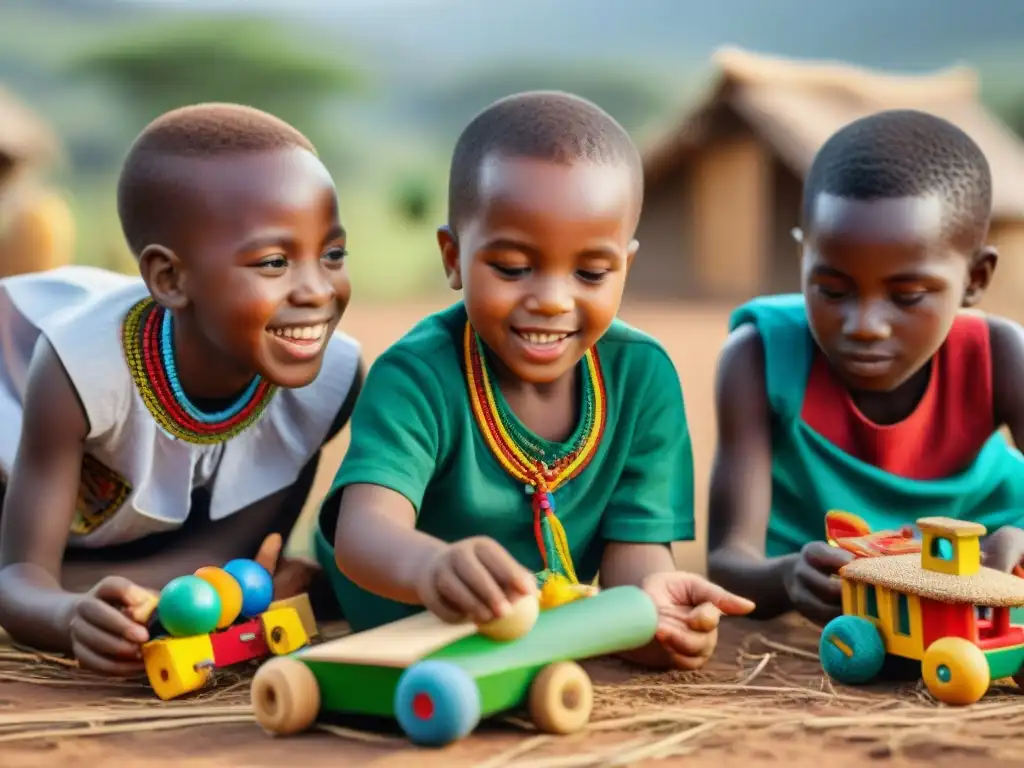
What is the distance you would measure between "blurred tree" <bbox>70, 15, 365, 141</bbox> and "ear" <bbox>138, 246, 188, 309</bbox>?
33709 millimetres

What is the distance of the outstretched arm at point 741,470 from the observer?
10.4 ft

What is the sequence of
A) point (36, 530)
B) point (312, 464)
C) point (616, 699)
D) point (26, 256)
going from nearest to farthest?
point (616, 699)
point (36, 530)
point (312, 464)
point (26, 256)

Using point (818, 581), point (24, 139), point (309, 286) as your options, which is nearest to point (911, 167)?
point (818, 581)

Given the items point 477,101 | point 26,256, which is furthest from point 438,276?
point 477,101

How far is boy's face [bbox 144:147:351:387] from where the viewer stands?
276cm

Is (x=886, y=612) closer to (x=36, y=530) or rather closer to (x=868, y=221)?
(x=868, y=221)

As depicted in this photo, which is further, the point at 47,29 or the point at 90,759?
the point at 47,29

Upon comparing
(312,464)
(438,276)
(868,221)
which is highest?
(438,276)

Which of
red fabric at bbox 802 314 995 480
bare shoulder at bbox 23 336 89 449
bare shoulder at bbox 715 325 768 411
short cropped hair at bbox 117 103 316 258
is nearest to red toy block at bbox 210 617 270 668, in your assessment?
bare shoulder at bbox 23 336 89 449

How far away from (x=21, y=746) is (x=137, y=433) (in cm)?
97

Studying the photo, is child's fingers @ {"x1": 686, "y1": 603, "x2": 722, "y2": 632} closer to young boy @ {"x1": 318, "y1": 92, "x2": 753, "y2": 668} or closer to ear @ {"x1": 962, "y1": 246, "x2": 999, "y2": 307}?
young boy @ {"x1": 318, "y1": 92, "x2": 753, "y2": 668}

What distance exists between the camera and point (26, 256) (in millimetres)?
7902

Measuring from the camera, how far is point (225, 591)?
8.62 ft

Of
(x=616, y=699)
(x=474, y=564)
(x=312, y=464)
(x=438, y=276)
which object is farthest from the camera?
(x=438, y=276)
